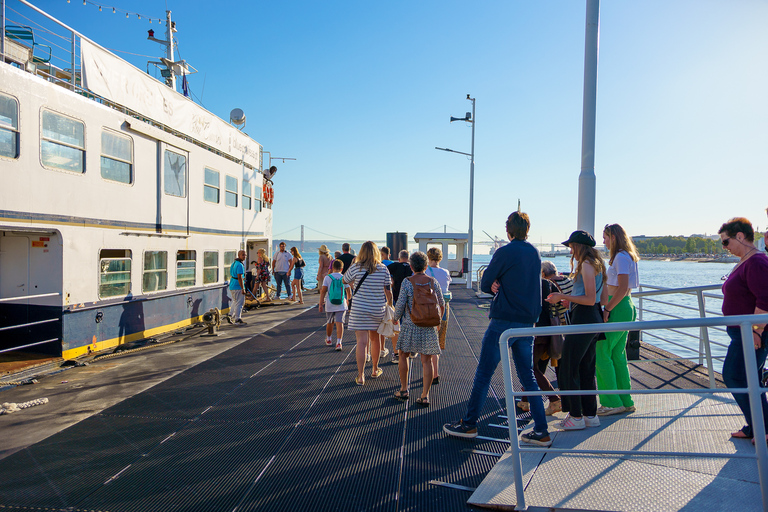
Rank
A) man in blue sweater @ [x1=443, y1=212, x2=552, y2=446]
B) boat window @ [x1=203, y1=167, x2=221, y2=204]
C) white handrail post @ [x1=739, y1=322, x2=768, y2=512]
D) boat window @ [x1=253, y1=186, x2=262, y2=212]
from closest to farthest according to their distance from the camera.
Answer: white handrail post @ [x1=739, y1=322, x2=768, y2=512], man in blue sweater @ [x1=443, y1=212, x2=552, y2=446], boat window @ [x1=203, y1=167, x2=221, y2=204], boat window @ [x1=253, y1=186, x2=262, y2=212]

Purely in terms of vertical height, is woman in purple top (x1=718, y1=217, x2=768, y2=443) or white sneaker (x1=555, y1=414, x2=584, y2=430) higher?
woman in purple top (x1=718, y1=217, x2=768, y2=443)

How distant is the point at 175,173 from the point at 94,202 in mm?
2627

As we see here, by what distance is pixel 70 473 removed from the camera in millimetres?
3533

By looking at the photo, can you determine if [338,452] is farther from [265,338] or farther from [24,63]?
[24,63]

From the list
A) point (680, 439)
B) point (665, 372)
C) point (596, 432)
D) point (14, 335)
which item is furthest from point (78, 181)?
point (665, 372)

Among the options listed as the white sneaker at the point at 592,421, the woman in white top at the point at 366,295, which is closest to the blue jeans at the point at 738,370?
the white sneaker at the point at 592,421

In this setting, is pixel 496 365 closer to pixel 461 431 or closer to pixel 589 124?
pixel 461 431

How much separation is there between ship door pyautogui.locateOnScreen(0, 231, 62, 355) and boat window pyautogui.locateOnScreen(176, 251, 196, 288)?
315 cm

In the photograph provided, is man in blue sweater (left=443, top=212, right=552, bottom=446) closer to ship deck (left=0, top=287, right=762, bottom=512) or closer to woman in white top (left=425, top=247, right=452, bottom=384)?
ship deck (left=0, top=287, right=762, bottom=512)

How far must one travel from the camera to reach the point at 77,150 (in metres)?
7.25

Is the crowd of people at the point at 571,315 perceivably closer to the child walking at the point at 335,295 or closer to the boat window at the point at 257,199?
the child walking at the point at 335,295

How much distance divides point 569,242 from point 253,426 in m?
3.57

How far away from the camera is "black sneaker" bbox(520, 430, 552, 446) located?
143 inches

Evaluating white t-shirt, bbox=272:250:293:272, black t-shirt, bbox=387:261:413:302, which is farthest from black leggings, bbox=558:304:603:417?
white t-shirt, bbox=272:250:293:272
